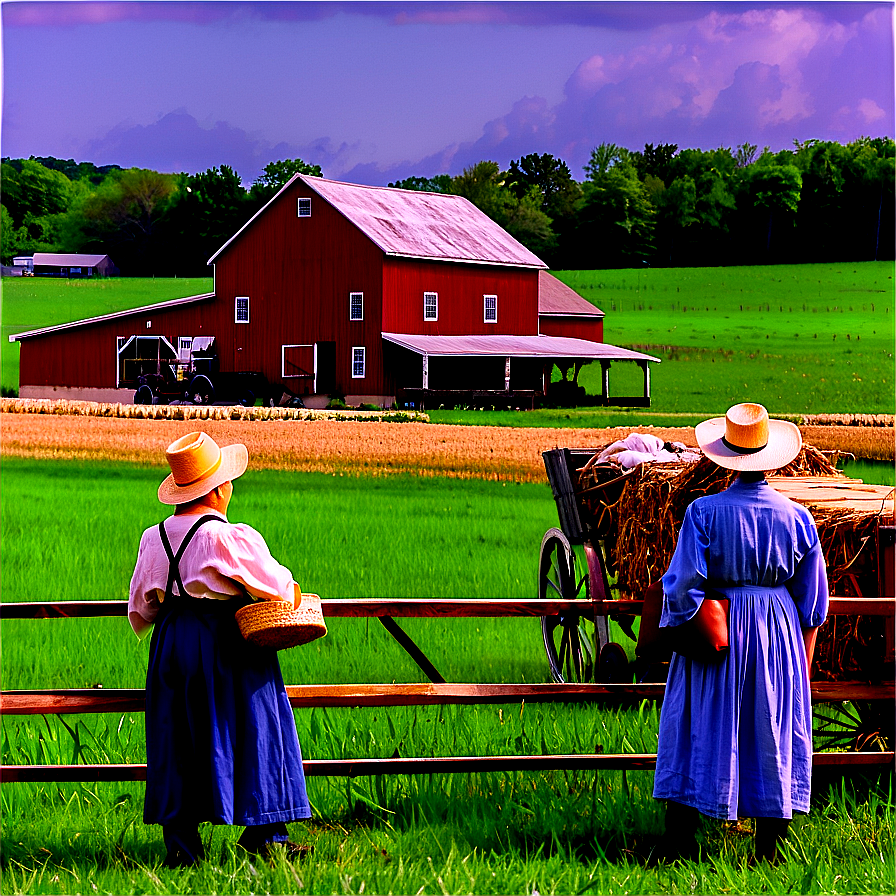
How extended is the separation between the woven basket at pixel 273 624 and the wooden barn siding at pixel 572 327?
43760 millimetres

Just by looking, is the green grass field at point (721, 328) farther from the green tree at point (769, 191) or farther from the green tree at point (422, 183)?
the green tree at point (422, 183)

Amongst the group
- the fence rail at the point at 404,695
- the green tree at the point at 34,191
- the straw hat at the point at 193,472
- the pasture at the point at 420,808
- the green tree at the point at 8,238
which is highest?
the green tree at the point at 34,191

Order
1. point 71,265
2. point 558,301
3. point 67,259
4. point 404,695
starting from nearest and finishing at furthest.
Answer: point 404,695 → point 558,301 → point 67,259 → point 71,265

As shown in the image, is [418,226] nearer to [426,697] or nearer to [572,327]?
[572,327]

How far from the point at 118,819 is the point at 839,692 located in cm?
324

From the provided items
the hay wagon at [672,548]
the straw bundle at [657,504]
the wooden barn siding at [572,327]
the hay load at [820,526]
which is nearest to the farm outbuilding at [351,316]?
the wooden barn siding at [572,327]

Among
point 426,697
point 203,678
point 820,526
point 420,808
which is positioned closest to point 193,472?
point 203,678

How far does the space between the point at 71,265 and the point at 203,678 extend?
2589 inches

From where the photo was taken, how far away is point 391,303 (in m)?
40.8

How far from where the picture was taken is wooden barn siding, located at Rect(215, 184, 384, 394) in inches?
1610

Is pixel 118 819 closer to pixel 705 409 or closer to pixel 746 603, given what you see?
pixel 746 603

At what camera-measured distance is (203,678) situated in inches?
163

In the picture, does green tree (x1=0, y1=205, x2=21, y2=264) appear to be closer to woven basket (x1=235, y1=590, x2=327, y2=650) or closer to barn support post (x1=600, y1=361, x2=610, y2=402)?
barn support post (x1=600, y1=361, x2=610, y2=402)

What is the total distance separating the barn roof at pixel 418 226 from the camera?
136 ft
